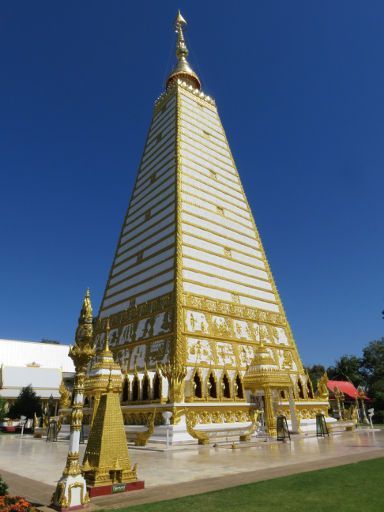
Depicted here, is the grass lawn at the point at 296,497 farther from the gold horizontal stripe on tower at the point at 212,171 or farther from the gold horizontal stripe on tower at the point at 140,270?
the gold horizontal stripe on tower at the point at 212,171

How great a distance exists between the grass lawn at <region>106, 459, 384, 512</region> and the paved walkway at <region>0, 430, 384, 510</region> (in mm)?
579

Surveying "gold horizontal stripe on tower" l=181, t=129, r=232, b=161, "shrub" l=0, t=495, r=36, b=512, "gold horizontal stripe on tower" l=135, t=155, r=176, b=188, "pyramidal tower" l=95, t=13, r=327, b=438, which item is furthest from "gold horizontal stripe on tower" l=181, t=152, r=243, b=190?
"shrub" l=0, t=495, r=36, b=512

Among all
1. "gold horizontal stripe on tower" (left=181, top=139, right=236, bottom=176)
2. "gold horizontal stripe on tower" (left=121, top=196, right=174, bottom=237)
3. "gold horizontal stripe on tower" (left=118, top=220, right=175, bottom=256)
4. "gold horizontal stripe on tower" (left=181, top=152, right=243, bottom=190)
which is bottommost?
"gold horizontal stripe on tower" (left=118, top=220, right=175, bottom=256)

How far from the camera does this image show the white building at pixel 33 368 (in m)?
41.7

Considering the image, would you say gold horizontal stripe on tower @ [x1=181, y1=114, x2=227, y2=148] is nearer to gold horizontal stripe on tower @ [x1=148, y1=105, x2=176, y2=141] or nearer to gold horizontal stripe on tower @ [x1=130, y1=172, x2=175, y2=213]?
gold horizontal stripe on tower @ [x1=148, y1=105, x2=176, y2=141]

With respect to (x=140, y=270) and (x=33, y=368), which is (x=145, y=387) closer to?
(x=140, y=270)

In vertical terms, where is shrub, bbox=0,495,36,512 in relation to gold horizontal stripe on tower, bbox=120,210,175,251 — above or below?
below

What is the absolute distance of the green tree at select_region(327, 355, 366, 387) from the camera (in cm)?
5850

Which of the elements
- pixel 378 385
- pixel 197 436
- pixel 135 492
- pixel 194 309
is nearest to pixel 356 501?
pixel 135 492

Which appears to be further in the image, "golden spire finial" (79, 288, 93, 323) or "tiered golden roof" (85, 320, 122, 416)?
"tiered golden roof" (85, 320, 122, 416)

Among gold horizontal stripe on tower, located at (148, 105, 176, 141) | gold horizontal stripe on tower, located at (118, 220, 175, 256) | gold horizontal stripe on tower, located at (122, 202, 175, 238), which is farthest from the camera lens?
gold horizontal stripe on tower, located at (148, 105, 176, 141)

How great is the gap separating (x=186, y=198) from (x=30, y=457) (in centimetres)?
1800

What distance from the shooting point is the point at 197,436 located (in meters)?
16.0

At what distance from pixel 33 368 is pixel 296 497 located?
44.6 meters
